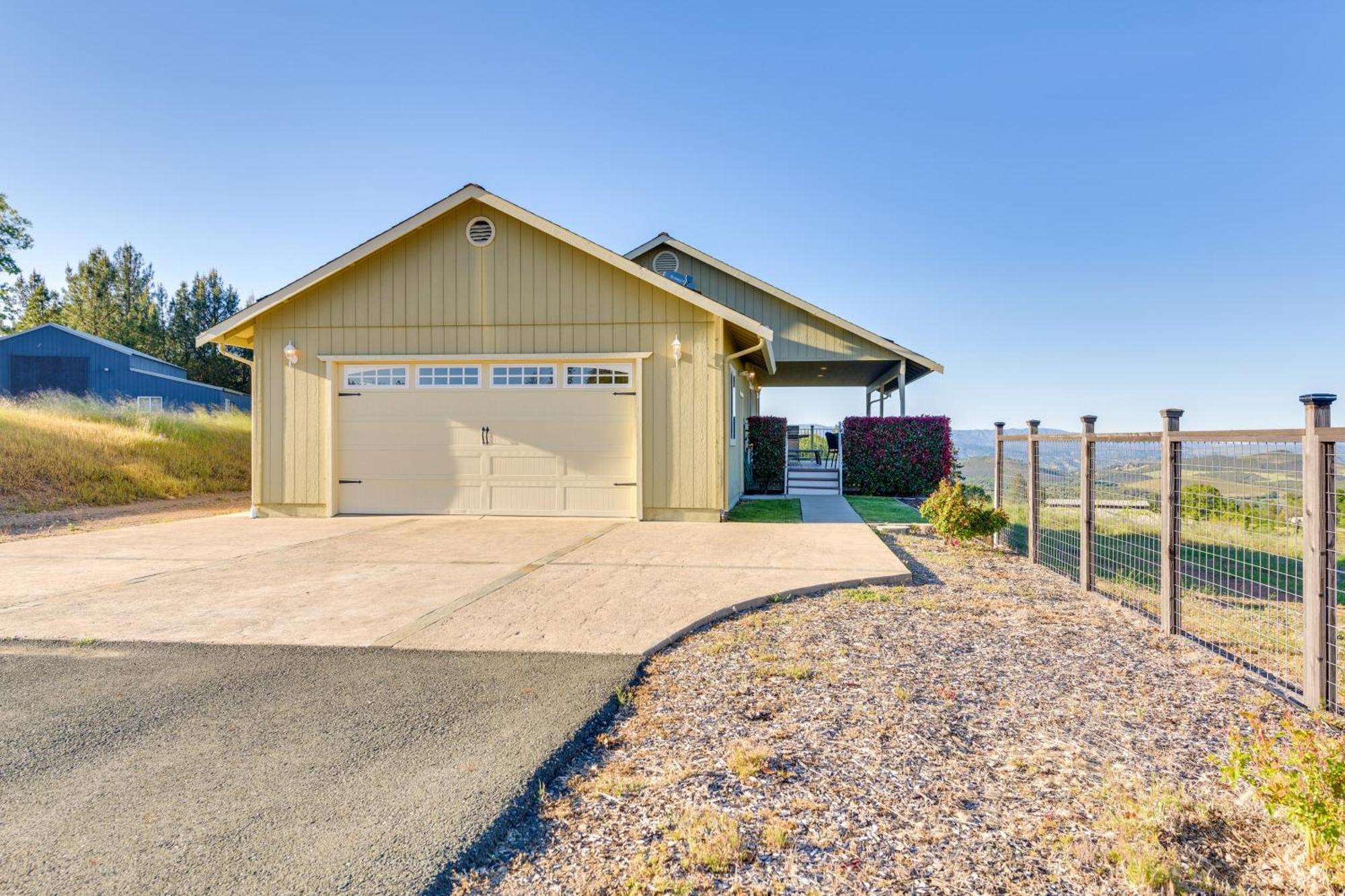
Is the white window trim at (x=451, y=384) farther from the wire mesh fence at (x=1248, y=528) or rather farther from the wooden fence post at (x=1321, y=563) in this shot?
the wooden fence post at (x=1321, y=563)

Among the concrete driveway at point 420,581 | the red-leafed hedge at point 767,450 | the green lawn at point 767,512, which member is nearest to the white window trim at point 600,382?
the concrete driveway at point 420,581

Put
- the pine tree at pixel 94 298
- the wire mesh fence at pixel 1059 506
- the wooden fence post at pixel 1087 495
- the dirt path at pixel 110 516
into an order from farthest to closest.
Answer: the pine tree at pixel 94 298
the dirt path at pixel 110 516
the wire mesh fence at pixel 1059 506
the wooden fence post at pixel 1087 495

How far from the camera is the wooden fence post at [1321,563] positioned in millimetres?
2979

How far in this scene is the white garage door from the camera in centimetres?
956

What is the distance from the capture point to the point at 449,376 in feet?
32.3

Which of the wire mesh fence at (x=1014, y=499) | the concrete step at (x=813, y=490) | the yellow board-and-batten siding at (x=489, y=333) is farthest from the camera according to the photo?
the concrete step at (x=813, y=490)

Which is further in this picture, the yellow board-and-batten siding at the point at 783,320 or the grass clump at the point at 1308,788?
the yellow board-and-batten siding at the point at 783,320

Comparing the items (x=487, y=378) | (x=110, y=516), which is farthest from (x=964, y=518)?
(x=110, y=516)

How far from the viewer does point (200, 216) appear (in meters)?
18.8

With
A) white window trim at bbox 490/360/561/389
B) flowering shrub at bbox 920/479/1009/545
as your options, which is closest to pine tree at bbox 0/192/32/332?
white window trim at bbox 490/360/561/389

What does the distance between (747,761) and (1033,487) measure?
5437mm

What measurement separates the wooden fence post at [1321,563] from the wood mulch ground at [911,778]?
0.23 metres

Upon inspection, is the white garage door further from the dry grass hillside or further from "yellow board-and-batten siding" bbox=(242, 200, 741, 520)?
the dry grass hillside

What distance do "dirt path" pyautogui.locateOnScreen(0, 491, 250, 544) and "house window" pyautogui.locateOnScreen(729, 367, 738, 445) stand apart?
8.70 meters
